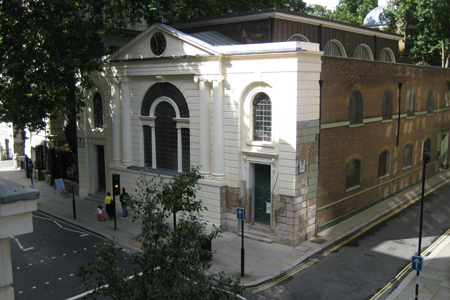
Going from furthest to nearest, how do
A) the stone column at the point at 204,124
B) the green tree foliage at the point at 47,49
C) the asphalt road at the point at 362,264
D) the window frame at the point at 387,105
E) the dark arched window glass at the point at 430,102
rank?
the dark arched window glass at the point at 430,102, the window frame at the point at 387,105, the green tree foliage at the point at 47,49, the stone column at the point at 204,124, the asphalt road at the point at 362,264

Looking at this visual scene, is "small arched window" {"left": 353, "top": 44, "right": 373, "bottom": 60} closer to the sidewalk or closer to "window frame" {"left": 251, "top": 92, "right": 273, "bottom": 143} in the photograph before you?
the sidewalk

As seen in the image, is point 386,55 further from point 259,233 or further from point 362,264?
point 362,264

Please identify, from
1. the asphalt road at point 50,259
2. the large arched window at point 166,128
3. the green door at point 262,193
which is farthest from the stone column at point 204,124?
the asphalt road at point 50,259

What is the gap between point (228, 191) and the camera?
20.1 metres

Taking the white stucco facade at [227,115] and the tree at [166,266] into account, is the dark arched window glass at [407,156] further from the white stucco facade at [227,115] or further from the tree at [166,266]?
the tree at [166,266]

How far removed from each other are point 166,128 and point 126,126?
2.82 m

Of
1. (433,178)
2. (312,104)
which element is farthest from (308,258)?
(433,178)

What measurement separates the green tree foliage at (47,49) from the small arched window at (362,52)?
13024 millimetres

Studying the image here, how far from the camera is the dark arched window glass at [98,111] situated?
26172 millimetres

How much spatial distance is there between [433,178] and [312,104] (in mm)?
19121

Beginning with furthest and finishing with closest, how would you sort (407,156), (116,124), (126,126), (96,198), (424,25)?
(424,25)
(407,156)
(96,198)
(116,124)
(126,126)

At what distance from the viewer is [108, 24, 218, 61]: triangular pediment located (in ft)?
65.1

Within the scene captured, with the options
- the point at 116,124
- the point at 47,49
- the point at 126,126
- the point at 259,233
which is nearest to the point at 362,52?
the point at 259,233

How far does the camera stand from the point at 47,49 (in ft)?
72.4
